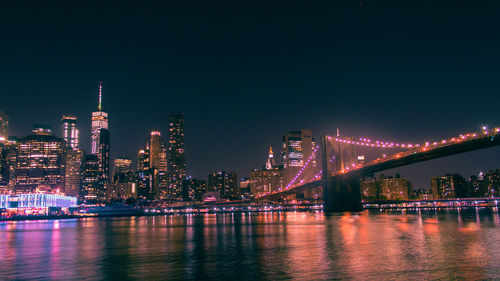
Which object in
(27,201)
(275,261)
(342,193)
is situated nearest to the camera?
(275,261)

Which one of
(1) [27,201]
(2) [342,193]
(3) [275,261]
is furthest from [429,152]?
(1) [27,201]

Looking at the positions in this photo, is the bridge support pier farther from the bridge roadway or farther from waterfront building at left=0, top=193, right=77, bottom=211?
waterfront building at left=0, top=193, right=77, bottom=211

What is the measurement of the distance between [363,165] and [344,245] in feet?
179

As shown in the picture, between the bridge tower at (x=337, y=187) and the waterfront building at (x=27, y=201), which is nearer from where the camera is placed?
the bridge tower at (x=337, y=187)

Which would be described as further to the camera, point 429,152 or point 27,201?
point 27,201

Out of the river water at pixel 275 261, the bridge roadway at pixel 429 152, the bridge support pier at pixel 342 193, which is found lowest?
the river water at pixel 275 261

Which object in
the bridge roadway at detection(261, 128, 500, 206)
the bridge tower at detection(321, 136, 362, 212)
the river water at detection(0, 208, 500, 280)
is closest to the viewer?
the river water at detection(0, 208, 500, 280)

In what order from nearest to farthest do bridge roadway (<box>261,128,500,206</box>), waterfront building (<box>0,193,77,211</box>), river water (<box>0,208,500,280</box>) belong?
river water (<box>0,208,500,280</box>)
bridge roadway (<box>261,128,500,206</box>)
waterfront building (<box>0,193,77,211</box>)

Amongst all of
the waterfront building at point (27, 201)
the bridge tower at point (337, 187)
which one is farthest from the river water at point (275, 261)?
the waterfront building at point (27, 201)

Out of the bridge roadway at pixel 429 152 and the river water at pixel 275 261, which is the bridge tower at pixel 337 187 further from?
the river water at pixel 275 261

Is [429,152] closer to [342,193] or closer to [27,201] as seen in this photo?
[342,193]

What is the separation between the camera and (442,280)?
15.3 metres

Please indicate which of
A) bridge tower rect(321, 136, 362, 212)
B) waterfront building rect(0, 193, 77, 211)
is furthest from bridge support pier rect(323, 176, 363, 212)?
waterfront building rect(0, 193, 77, 211)

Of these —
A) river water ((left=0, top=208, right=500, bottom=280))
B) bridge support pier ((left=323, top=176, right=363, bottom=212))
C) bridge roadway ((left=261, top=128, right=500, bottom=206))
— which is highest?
bridge roadway ((left=261, top=128, right=500, bottom=206))
